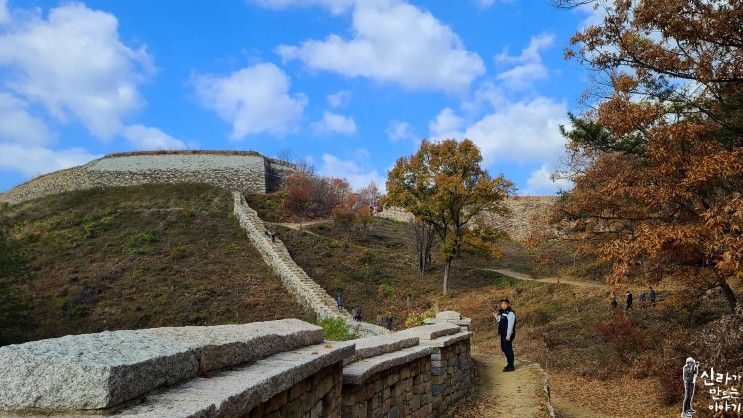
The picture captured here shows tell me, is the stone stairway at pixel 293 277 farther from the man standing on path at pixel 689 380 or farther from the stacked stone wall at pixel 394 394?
the man standing on path at pixel 689 380

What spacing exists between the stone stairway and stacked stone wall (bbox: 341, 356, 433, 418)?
6350 mm

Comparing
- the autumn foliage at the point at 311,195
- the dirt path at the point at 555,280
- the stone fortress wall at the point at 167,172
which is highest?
the stone fortress wall at the point at 167,172

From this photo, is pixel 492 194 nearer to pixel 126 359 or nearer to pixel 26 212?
pixel 126 359

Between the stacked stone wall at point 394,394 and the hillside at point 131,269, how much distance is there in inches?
496

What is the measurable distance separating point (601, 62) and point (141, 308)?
19345mm

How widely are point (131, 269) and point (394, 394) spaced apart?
23759 mm

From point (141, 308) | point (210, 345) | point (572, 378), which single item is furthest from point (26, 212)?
point (210, 345)

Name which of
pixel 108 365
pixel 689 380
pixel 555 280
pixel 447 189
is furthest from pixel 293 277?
pixel 108 365

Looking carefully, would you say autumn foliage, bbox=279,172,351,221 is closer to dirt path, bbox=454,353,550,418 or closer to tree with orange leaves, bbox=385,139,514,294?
tree with orange leaves, bbox=385,139,514,294

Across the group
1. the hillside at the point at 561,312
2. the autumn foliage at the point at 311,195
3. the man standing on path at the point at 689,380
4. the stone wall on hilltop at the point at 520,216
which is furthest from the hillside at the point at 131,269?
the stone wall on hilltop at the point at 520,216

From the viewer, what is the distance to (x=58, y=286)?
1008 inches

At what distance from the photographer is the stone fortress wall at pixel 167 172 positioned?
142 ft

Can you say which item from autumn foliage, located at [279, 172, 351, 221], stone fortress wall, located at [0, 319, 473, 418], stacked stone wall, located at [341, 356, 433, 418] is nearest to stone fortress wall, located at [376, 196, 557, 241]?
autumn foliage, located at [279, 172, 351, 221]

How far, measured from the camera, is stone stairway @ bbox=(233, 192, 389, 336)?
1762cm
